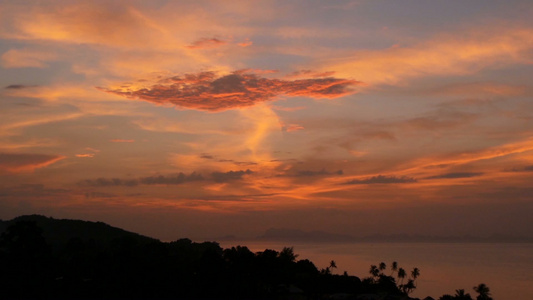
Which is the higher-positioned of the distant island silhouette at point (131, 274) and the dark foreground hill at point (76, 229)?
the dark foreground hill at point (76, 229)

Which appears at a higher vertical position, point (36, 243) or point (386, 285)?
point (36, 243)

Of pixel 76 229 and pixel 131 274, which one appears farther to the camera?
pixel 76 229

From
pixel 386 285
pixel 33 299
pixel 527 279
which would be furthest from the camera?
pixel 527 279

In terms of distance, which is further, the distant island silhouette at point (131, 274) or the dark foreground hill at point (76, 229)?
the dark foreground hill at point (76, 229)

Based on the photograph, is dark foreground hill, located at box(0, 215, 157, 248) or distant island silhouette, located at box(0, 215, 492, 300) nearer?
distant island silhouette, located at box(0, 215, 492, 300)

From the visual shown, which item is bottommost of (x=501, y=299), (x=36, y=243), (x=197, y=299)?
(x=501, y=299)

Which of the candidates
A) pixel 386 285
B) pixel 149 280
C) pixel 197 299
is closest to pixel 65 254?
pixel 149 280

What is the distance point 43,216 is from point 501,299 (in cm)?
15533

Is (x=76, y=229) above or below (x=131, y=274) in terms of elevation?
above

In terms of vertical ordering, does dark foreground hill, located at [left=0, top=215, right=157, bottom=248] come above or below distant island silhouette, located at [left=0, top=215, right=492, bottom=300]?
above

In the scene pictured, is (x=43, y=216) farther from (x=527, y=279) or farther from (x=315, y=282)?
(x=527, y=279)

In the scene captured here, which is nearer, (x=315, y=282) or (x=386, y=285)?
(x=315, y=282)

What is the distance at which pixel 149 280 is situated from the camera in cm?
5619

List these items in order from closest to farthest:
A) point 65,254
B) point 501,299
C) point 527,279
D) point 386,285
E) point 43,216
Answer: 1. point 65,254
2. point 386,285
3. point 501,299
4. point 43,216
5. point 527,279
